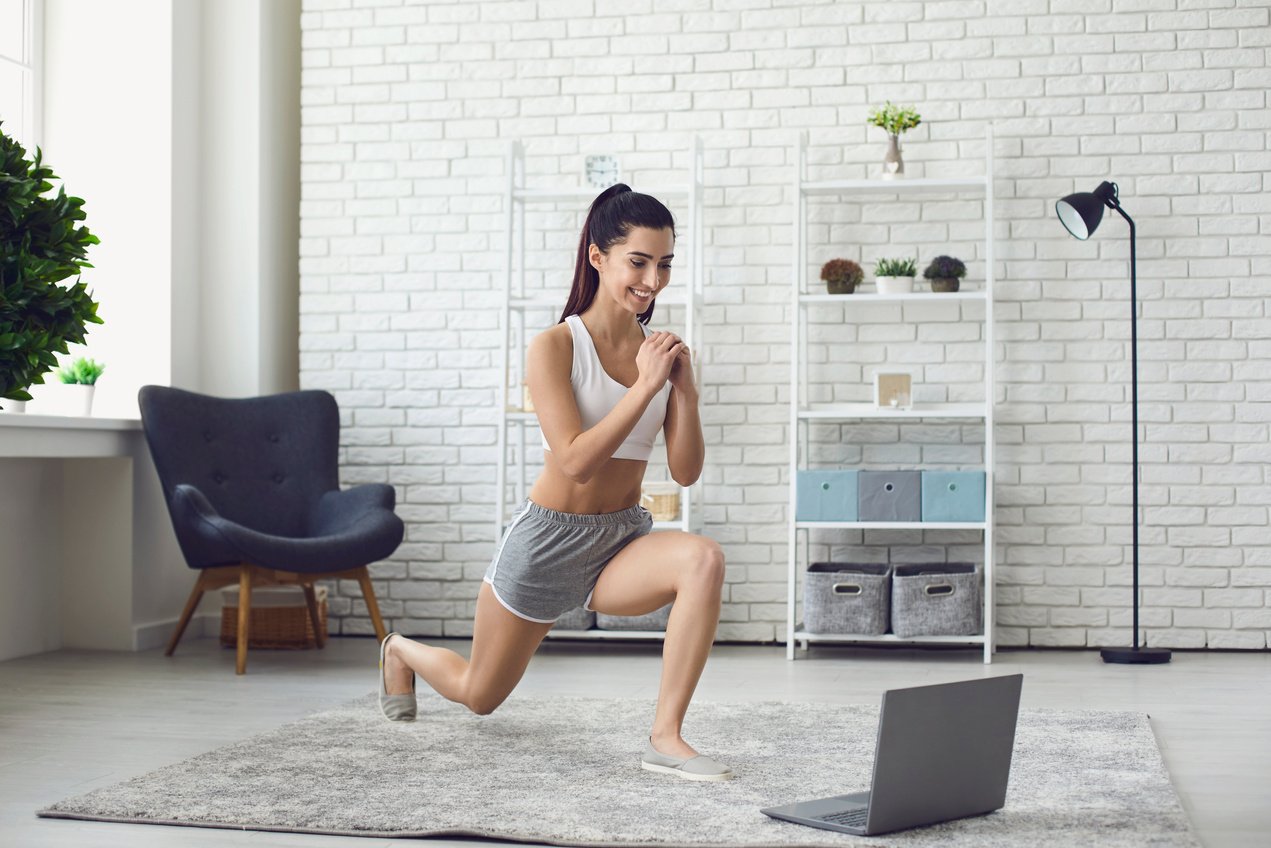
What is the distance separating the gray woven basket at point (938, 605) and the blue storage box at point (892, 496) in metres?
0.22

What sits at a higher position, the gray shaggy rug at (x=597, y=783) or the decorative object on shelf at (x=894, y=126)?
the decorative object on shelf at (x=894, y=126)

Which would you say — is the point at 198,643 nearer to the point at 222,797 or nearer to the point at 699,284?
the point at 699,284

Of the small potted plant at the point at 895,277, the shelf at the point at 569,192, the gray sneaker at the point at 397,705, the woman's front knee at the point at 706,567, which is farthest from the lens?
the shelf at the point at 569,192

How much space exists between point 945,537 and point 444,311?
6.81 ft

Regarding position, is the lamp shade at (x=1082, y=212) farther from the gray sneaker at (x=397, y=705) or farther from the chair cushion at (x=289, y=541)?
the gray sneaker at (x=397, y=705)

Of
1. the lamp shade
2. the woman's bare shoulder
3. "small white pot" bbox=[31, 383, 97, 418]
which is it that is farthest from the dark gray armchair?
the lamp shade

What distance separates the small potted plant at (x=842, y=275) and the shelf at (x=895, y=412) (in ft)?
1.39

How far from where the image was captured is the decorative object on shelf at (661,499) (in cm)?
485

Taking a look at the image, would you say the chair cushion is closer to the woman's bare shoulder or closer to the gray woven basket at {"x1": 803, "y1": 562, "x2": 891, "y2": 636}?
the gray woven basket at {"x1": 803, "y1": 562, "x2": 891, "y2": 636}

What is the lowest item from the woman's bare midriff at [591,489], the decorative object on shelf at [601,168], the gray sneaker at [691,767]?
the gray sneaker at [691,767]

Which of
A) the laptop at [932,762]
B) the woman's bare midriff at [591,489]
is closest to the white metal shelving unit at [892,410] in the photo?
the woman's bare midriff at [591,489]

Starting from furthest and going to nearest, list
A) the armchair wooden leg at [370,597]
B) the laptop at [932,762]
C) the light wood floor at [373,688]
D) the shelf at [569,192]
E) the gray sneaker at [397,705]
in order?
the shelf at [569,192], the armchair wooden leg at [370,597], the gray sneaker at [397,705], the light wood floor at [373,688], the laptop at [932,762]

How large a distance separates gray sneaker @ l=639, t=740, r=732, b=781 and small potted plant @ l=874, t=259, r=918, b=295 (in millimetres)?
2396

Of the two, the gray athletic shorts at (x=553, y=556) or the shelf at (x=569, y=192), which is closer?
the gray athletic shorts at (x=553, y=556)
